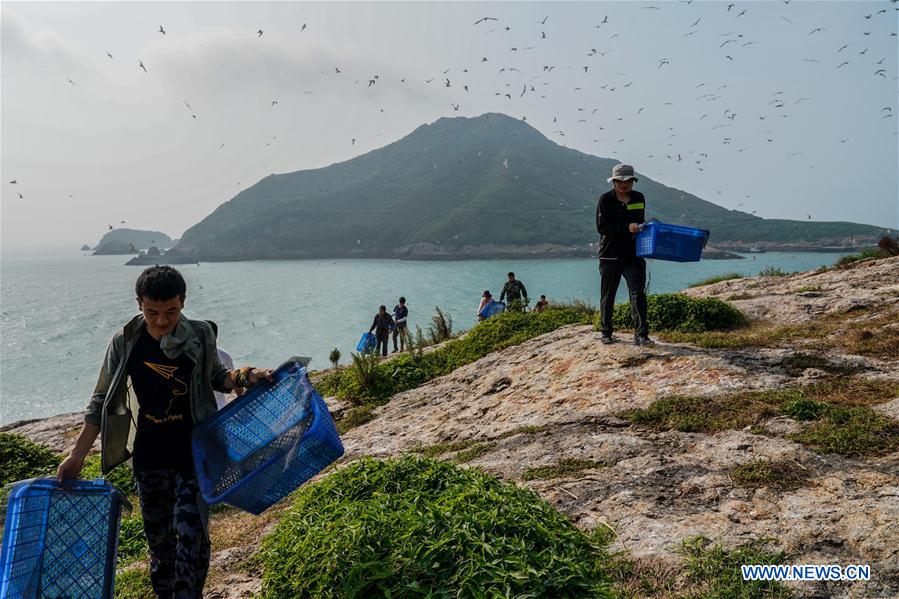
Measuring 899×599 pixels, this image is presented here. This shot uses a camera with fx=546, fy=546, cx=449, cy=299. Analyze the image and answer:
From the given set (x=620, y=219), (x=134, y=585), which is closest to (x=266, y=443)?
(x=134, y=585)

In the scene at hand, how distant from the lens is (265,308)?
238 ft

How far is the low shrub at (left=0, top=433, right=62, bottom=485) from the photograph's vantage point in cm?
931

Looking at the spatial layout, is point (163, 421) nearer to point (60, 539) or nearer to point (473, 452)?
point (60, 539)

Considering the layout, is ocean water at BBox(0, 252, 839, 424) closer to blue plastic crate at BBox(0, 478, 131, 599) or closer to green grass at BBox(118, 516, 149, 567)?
green grass at BBox(118, 516, 149, 567)

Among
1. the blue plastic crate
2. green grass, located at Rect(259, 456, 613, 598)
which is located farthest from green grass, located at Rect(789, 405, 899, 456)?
the blue plastic crate

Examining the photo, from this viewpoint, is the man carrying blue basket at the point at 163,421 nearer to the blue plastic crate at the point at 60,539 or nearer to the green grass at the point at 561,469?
the blue plastic crate at the point at 60,539

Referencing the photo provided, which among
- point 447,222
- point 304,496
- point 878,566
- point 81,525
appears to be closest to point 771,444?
point 878,566

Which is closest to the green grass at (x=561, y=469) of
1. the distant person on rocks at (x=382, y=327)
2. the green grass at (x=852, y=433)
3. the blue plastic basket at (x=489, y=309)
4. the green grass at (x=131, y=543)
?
the green grass at (x=852, y=433)

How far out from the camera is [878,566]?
10.3ft

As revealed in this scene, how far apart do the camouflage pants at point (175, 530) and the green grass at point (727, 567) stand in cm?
308

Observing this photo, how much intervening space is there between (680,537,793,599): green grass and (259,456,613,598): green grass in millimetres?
546

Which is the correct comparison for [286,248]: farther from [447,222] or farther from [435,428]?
[435,428]

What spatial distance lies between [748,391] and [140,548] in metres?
6.73

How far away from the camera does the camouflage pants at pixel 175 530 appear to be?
Answer: 3488mm
